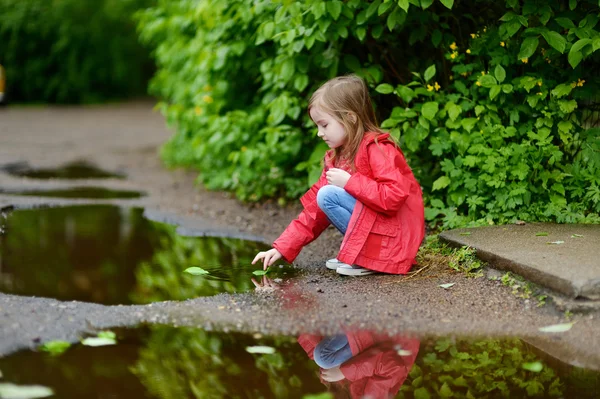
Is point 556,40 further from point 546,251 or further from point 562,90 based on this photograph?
point 546,251

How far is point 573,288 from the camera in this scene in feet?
10.5

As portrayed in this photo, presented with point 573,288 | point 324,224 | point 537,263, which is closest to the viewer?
point 573,288

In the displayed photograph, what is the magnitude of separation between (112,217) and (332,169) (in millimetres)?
2528

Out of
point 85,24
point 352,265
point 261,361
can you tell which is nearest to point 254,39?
point 352,265

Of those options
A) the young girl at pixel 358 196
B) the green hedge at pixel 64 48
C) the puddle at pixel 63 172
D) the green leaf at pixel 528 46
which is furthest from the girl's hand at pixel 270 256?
the green hedge at pixel 64 48

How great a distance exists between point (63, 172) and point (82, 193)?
57.5 inches

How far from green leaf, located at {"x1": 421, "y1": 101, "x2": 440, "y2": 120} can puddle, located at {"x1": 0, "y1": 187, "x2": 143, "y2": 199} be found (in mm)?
3056

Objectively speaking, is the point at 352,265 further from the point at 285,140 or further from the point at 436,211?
the point at 285,140

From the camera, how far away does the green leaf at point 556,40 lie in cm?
412

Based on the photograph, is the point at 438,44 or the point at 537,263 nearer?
the point at 537,263

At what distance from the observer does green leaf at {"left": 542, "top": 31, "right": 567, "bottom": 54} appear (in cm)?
412

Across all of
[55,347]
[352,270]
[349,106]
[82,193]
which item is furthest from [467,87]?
[82,193]

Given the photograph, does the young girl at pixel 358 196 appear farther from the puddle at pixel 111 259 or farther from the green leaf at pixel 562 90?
the green leaf at pixel 562 90

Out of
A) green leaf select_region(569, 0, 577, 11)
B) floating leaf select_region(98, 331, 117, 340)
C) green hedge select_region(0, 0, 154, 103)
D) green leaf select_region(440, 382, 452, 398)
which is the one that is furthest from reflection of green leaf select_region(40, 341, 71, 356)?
green hedge select_region(0, 0, 154, 103)
